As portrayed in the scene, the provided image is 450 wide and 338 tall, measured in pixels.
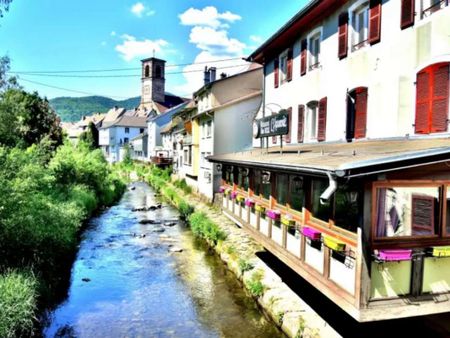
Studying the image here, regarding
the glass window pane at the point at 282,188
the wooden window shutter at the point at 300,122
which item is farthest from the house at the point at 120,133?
the glass window pane at the point at 282,188

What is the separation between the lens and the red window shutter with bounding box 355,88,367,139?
11430mm

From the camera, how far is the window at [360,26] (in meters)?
11.6

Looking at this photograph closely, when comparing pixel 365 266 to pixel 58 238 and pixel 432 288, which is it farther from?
pixel 58 238

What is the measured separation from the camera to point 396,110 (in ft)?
32.9

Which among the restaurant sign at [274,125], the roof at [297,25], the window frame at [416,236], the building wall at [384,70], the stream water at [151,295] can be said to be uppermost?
the roof at [297,25]

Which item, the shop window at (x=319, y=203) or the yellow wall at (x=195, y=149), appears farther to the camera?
the yellow wall at (x=195, y=149)

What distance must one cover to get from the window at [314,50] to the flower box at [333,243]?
346 inches

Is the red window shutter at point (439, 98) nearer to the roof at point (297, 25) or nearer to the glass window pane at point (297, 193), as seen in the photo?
the glass window pane at point (297, 193)

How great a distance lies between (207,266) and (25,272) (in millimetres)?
7553

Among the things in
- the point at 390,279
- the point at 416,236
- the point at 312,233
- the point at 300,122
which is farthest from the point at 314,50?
the point at 390,279

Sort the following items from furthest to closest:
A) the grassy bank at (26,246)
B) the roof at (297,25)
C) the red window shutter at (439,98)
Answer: the roof at (297,25), the grassy bank at (26,246), the red window shutter at (439,98)

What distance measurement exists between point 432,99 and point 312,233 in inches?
171

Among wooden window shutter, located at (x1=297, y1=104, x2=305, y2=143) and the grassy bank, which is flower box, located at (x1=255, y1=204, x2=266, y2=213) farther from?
the grassy bank

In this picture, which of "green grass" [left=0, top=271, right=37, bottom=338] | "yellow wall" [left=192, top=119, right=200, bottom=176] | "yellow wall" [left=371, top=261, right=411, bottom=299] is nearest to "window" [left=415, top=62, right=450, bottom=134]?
"yellow wall" [left=371, top=261, right=411, bottom=299]
